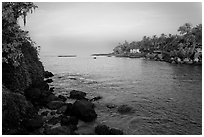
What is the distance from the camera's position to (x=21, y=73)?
69.3ft

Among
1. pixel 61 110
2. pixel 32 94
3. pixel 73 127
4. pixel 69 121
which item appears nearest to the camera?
pixel 73 127

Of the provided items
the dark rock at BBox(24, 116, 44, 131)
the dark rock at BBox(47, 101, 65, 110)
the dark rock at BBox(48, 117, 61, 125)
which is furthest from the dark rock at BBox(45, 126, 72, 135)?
the dark rock at BBox(47, 101, 65, 110)

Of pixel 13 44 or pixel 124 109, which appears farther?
pixel 124 109

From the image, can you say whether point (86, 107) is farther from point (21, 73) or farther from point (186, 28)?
point (186, 28)

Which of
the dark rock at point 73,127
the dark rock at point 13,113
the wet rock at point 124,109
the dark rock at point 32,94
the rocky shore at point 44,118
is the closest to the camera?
the dark rock at point 13,113

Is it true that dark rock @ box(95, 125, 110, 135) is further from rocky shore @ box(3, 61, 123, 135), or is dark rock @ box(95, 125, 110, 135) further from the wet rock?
the wet rock

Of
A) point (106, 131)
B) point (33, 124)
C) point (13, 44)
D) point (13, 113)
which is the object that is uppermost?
point (13, 44)

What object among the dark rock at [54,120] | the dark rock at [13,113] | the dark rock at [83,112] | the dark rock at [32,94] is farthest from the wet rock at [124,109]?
the dark rock at [32,94]

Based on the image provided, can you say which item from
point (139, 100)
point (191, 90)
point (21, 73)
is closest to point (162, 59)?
point (191, 90)

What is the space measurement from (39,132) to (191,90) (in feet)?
74.4

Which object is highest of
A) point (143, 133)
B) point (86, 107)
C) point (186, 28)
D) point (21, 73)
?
point (186, 28)

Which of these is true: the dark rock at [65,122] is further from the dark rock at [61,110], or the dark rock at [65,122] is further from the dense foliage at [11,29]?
the dense foliage at [11,29]

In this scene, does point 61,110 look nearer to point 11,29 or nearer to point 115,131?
point 115,131

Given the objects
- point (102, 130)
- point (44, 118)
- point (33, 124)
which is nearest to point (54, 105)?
point (44, 118)
